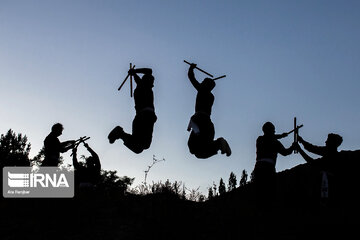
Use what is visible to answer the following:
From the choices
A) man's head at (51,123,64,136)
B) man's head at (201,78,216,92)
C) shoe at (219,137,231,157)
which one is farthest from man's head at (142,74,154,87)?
man's head at (51,123,64,136)

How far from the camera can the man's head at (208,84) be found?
9938mm

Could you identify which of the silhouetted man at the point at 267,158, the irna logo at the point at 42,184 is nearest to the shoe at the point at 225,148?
the silhouetted man at the point at 267,158

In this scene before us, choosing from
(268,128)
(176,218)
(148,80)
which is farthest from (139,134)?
(268,128)

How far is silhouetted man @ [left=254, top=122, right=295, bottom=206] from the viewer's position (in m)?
9.16

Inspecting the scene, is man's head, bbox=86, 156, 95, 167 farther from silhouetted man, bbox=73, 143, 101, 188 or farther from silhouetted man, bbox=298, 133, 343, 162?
silhouetted man, bbox=298, 133, 343, 162

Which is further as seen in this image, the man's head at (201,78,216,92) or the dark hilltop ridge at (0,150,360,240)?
the man's head at (201,78,216,92)

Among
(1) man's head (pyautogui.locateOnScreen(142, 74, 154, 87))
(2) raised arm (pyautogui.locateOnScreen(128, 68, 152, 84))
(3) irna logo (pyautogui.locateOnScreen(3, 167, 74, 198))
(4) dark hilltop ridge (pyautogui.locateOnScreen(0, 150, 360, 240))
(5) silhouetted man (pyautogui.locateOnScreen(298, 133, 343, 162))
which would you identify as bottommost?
(4) dark hilltop ridge (pyautogui.locateOnScreen(0, 150, 360, 240))

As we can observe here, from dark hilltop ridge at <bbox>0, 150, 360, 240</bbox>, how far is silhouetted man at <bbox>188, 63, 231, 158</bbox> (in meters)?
1.43

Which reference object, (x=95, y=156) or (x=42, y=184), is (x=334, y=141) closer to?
(x=95, y=156)

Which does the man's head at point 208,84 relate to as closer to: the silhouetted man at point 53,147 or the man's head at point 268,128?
the man's head at point 268,128

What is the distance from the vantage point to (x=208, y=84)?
32.8ft

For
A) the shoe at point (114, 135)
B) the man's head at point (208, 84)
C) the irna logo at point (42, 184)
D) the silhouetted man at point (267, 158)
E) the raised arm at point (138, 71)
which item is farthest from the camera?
the irna logo at point (42, 184)

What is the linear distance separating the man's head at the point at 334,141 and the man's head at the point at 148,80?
416cm

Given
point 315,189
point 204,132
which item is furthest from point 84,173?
point 315,189
